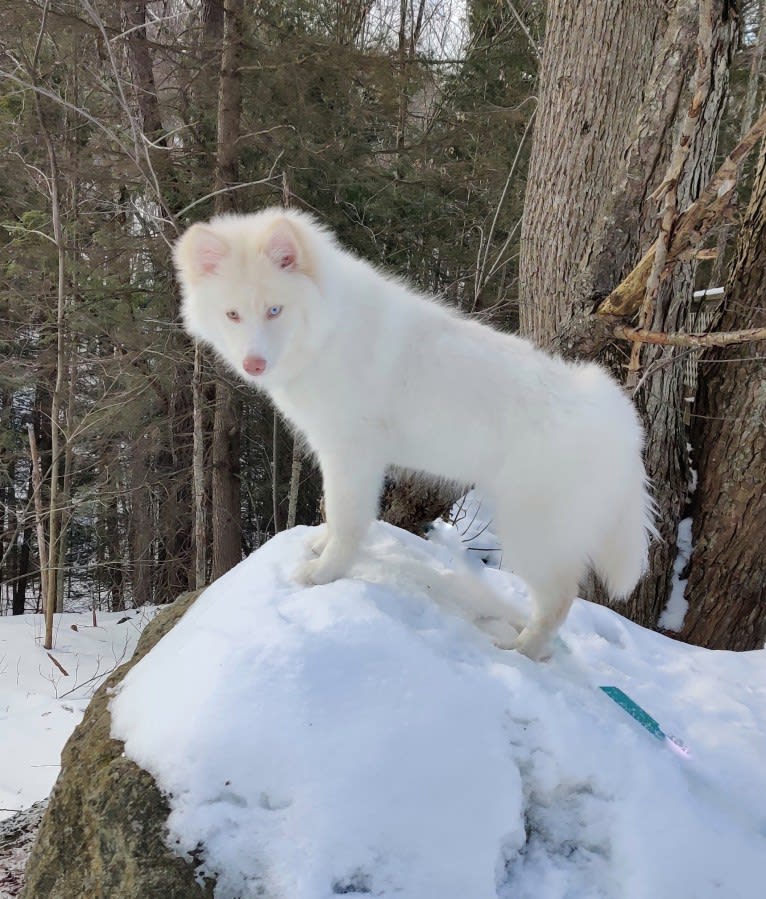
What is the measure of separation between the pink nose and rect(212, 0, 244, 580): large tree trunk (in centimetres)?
632

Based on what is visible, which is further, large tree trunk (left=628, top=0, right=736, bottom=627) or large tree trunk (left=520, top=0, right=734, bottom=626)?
large tree trunk (left=628, top=0, right=736, bottom=627)

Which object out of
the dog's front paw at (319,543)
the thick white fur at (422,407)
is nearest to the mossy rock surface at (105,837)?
the thick white fur at (422,407)

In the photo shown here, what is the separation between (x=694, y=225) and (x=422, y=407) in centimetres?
181

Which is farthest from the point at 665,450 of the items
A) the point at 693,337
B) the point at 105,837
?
the point at 105,837

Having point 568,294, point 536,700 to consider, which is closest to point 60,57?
point 568,294

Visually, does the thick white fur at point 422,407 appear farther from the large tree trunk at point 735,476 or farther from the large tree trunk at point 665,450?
the large tree trunk at point 735,476

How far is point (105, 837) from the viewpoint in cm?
203

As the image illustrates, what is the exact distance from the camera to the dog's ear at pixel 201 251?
2809mm

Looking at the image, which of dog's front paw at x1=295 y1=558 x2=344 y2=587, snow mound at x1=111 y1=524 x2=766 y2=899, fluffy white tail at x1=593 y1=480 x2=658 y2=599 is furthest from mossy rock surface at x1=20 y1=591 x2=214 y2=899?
fluffy white tail at x1=593 y1=480 x2=658 y2=599

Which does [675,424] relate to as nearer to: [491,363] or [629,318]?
[629,318]

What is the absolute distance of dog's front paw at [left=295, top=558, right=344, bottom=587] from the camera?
283 centimetres

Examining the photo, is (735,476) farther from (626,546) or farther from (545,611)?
(545,611)

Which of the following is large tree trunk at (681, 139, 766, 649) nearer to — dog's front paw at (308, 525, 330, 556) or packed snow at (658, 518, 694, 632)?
packed snow at (658, 518, 694, 632)

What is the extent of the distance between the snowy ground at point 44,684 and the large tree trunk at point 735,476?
201 inches
